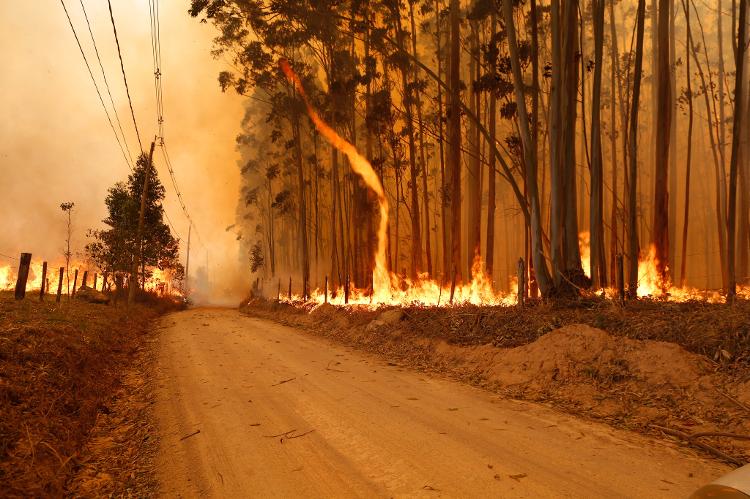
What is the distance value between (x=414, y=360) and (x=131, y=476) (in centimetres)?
585

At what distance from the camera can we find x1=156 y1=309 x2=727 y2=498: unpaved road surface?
126 inches

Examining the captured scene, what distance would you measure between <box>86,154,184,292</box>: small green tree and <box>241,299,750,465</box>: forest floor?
22.8 meters

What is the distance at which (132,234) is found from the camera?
27547 mm

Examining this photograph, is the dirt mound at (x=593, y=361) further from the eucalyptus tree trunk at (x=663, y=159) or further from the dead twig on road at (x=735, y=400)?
the eucalyptus tree trunk at (x=663, y=159)

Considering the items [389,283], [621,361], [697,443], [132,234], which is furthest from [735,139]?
[132,234]

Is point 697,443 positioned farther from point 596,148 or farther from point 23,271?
point 23,271

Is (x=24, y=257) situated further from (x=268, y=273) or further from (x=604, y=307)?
(x=268, y=273)

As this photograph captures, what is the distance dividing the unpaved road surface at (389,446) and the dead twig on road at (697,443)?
0.17 meters

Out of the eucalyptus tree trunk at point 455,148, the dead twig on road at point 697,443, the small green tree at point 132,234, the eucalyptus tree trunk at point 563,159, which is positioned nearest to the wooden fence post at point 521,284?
the eucalyptus tree trunk at point 563,159

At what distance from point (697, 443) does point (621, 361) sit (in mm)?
1864

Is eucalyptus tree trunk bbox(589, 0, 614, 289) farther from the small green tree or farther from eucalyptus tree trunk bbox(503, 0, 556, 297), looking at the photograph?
the small green tree

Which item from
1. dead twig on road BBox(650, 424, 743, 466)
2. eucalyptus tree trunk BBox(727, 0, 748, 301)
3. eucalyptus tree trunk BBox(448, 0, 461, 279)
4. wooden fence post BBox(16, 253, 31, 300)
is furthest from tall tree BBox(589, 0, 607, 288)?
wooden fence post BBox(16, 253, 31, 300)

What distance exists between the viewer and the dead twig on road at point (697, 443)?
3606 mm

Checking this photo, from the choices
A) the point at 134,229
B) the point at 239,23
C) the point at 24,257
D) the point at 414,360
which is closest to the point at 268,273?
the point at 134,229
